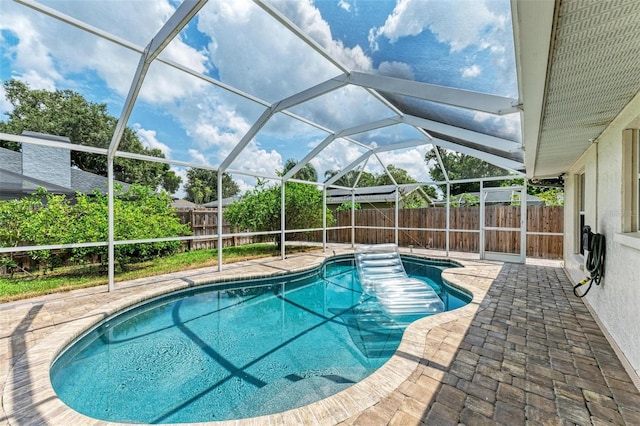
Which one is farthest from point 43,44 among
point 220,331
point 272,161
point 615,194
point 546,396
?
point 615,194

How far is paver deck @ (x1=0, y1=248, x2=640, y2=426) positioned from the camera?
6.61ft

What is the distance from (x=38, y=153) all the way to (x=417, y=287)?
8.00 meters

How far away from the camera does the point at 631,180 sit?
2721 millimetres

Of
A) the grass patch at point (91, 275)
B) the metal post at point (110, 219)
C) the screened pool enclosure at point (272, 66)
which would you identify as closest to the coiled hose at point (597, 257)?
the screened pool enclosure at point (272, 66)

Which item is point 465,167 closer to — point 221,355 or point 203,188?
point 221,355

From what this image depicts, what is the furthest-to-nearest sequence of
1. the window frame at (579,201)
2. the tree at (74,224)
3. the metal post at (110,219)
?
the tree at (74,224)
the window frame at (579,201)
the metal post at (110,219)

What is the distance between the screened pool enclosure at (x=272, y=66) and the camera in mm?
2852

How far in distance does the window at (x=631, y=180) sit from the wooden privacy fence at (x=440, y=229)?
5953 millimetres

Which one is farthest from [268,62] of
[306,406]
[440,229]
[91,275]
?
[440,229]

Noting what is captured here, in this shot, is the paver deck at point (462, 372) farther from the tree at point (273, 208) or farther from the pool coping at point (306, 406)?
the tree at point (273, 208)

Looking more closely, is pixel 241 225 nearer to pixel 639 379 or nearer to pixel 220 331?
pixel 220 331

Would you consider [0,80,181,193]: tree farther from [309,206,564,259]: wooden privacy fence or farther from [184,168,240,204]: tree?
[184,168,240,204]: tree

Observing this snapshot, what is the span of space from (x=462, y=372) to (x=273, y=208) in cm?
899

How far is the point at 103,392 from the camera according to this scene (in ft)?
9.26
